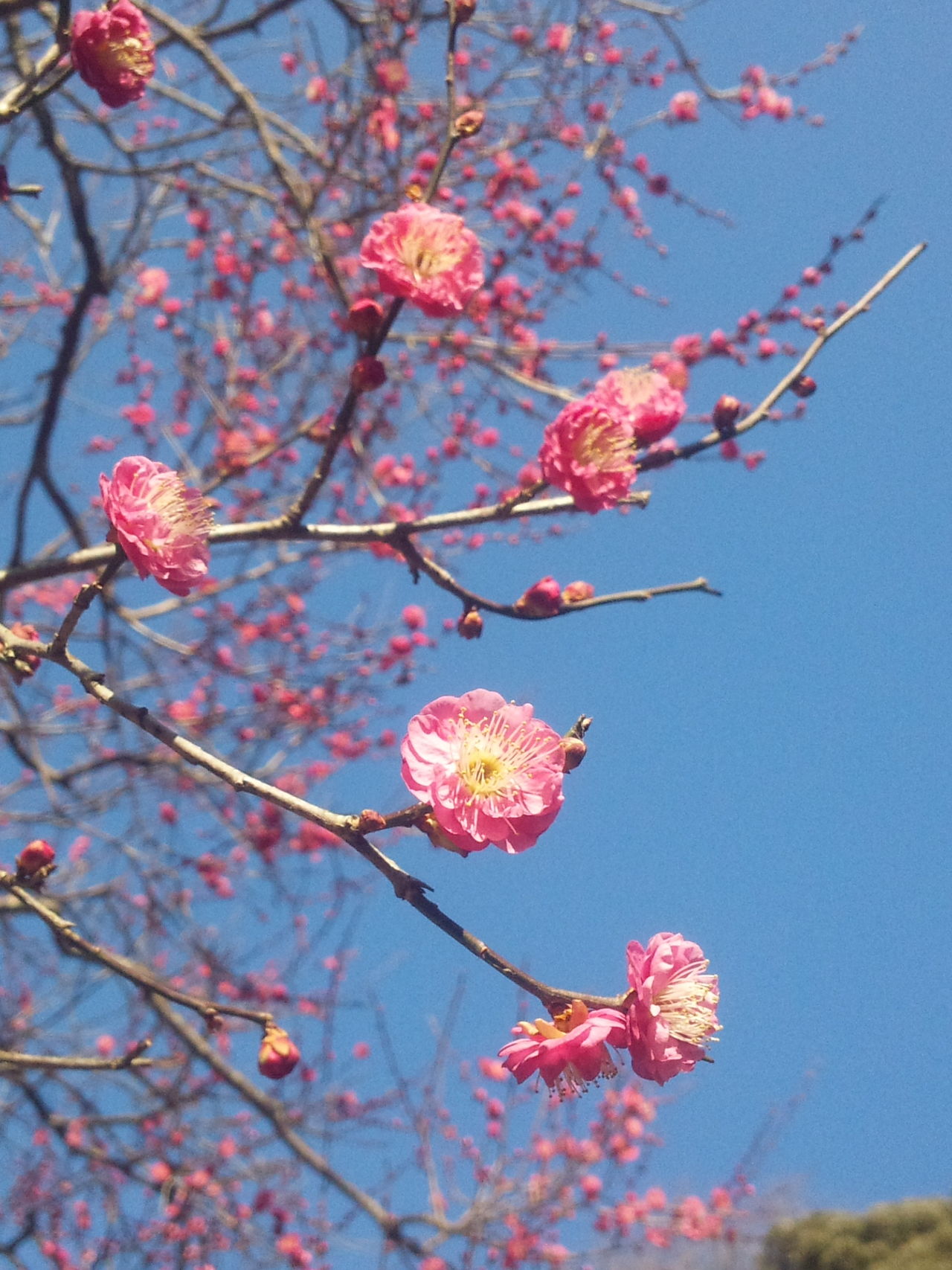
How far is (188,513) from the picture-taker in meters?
1.57

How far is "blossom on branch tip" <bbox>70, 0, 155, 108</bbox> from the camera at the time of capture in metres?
1.69

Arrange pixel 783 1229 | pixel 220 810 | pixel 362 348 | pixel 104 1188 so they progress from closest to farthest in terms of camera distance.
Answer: pixel 362 348, pixel 104 1188, pixel 220 810, pixel 783 1229

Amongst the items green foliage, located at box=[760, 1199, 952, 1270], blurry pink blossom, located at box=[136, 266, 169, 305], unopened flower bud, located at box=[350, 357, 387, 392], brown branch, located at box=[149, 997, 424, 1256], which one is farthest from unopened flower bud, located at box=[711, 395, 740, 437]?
green foliage, located at box=[760, 1199, 952, 1270]

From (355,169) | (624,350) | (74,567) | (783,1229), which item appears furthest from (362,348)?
(783,1229)

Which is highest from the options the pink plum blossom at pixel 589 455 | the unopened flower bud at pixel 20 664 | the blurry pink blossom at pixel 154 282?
the blurry pink blossom at pixel 154 282

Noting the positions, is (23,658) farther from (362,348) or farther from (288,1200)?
(288,1200)

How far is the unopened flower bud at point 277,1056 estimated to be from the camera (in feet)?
4.49

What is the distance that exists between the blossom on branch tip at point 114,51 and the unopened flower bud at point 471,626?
1.20m

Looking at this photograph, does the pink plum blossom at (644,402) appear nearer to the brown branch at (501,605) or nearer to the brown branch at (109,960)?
the brown branch at (501,605)

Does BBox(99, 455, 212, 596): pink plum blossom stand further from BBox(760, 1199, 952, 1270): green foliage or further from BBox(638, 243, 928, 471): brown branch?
BBox(760, 1199, 952, 1270): green foliage

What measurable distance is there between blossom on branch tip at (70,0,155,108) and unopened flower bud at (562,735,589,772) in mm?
1501

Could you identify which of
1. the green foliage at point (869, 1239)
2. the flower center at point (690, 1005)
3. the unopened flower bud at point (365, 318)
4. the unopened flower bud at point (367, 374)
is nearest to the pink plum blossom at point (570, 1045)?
the flower center at point (690, 1005)

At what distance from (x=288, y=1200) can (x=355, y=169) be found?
511 centimetres

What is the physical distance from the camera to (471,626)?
1823 millimetres
